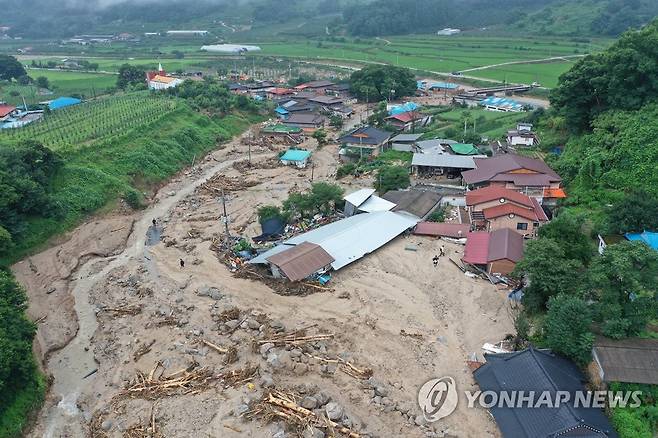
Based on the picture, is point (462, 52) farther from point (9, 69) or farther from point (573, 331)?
point (573, 331)

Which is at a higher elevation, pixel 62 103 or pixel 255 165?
pixel 62 103

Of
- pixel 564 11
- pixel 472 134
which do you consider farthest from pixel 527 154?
pixel 564 11

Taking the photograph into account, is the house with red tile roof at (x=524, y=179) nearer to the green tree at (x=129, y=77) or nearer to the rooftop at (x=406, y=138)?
the rooftop at (x=406, y=138)

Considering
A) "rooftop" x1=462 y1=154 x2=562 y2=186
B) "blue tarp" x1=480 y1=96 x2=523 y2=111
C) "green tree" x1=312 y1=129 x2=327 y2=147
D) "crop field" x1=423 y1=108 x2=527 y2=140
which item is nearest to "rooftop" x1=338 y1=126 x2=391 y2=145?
"green tree" x1=312 y1=129 x2=327 y2=147

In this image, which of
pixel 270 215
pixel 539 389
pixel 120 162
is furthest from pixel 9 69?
pixel 539 389

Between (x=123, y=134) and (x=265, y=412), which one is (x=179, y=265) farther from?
(x=123, y=134)

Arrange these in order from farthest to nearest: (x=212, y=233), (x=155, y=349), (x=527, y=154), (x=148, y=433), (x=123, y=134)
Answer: (x=123, y=134)
(x=527, y=154)
(x=212, y=233)
(x=155, y=349)
(x=148, y=433)

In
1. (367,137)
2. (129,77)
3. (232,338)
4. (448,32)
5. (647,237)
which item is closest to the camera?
(232,338)

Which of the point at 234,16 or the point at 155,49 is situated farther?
the point at 234,16
